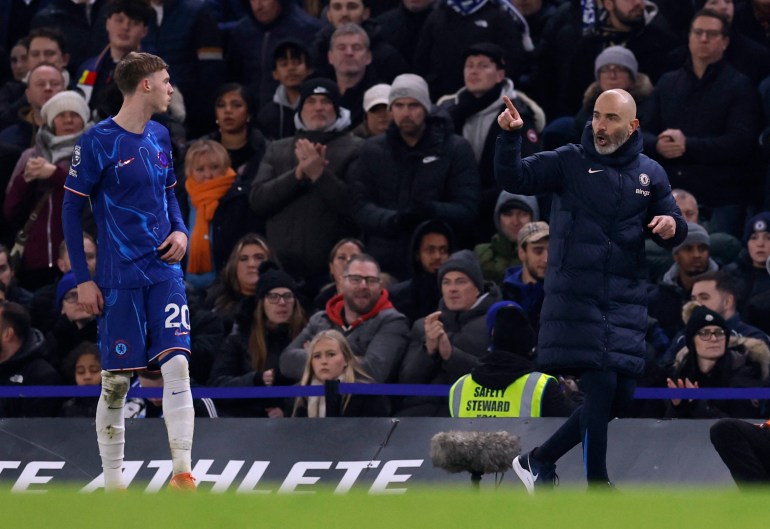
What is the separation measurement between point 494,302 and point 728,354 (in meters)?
1.87

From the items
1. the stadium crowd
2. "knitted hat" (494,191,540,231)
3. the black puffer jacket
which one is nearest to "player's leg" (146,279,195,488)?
the stadium crowd

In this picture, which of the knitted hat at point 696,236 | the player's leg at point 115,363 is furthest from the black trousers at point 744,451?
the knitted hat at point 696,236

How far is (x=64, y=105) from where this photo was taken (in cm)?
1585

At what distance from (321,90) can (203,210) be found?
143 cm

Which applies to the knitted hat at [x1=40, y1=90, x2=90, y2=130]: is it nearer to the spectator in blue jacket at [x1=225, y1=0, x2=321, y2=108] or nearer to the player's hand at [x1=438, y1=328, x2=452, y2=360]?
the spectator in blue jacket at [x1=225, y1=0, x2=321, y2=108]

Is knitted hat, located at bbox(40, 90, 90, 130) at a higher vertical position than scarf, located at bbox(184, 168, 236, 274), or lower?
higher

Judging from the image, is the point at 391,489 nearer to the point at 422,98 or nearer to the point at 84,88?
the point at 422,98

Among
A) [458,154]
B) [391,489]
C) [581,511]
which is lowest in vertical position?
[391,489]

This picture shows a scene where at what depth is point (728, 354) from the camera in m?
12.5

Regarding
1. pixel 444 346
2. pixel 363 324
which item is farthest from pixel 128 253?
pixel 363 324

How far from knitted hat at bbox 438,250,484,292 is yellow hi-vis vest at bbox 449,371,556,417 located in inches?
62.8

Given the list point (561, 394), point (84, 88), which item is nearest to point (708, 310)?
point (561, 394)

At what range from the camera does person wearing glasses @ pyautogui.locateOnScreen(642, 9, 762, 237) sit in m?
14.7

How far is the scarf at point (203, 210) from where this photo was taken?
1545 centimetres
